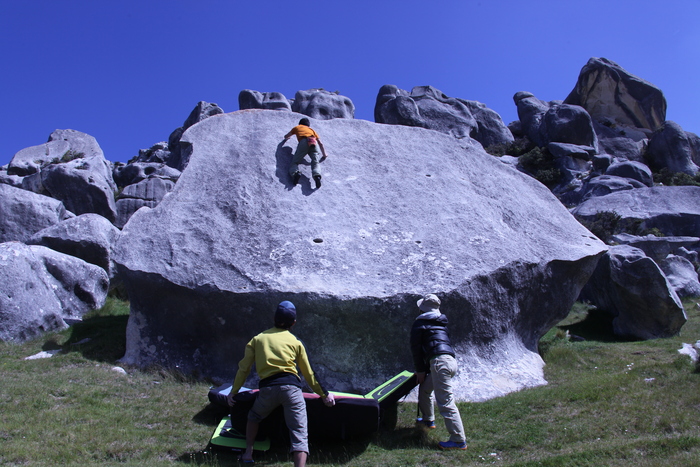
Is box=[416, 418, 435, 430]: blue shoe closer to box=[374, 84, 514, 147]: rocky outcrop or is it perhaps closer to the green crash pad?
the green crash pad

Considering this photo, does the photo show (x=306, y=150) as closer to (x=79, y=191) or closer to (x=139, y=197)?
(x=139, y=197)

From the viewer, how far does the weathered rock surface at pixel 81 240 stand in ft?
38.3

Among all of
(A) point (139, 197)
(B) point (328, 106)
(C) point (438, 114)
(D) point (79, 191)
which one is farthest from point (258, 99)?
(D) point (79, 191)

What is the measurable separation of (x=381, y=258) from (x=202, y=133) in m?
4.67

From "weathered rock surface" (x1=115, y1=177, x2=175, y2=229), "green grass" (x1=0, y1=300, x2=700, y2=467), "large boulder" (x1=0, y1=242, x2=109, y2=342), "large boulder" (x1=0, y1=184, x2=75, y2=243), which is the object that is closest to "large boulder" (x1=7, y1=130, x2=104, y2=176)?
"weathered rock surface" (x1=115, y1=177, x2=175, y2=229)

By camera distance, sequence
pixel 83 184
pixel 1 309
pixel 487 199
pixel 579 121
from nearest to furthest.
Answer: pixel 1 309 < pixel 487 199 < pixel 83 184 < pixel 579 121

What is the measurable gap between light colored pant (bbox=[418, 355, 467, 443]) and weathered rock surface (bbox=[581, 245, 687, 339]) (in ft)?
28.4

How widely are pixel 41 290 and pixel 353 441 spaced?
6.74 meters

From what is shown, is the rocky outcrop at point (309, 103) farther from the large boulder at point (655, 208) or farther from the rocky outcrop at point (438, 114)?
the large boulder at point (655, 208)

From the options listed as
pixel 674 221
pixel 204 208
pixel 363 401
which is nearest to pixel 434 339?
pixel 363 401

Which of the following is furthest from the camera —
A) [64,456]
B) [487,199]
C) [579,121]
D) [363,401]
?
[579,121]

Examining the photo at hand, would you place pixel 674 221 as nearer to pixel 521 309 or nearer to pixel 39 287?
pixel 521 309

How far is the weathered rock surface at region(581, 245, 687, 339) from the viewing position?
1221 cm

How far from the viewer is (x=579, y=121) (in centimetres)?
3731
